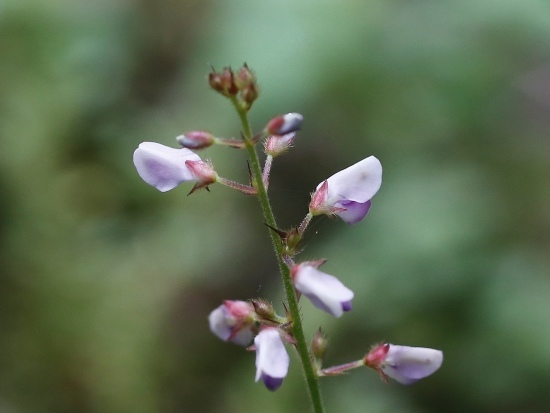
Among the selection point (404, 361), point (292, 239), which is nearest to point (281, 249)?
point (292, 239)

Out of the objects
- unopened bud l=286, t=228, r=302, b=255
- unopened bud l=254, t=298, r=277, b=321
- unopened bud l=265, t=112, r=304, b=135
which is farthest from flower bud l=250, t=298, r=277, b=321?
unopened bud l=265, t=112, r=304, b=135

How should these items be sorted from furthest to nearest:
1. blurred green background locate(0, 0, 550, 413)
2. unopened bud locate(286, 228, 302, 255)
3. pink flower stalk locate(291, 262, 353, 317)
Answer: blurred green background locate(0, 0, 550, 413) → unopened bud locate(286, 228, 302, 255) → pink flower stalk locate(291, 262, 353, 317)

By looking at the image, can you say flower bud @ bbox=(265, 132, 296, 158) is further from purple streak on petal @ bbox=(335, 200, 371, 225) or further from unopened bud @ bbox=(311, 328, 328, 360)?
unopened bud @ bbox=(311, 328, 328, 360)

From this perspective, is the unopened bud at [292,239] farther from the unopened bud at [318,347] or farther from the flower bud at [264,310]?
the unopened bud at [318,347]

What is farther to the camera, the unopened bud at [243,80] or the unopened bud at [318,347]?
the unopened bud at [318,347]

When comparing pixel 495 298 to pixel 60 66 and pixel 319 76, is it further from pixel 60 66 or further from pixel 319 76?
pixel 60 66

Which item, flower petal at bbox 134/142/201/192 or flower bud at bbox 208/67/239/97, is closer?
flower bud at bbox 208/67/239/97

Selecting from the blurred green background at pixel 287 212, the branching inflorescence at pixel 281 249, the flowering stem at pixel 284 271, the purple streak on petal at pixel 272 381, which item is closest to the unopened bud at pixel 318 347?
the branching inflorescence at pixel 281 249
